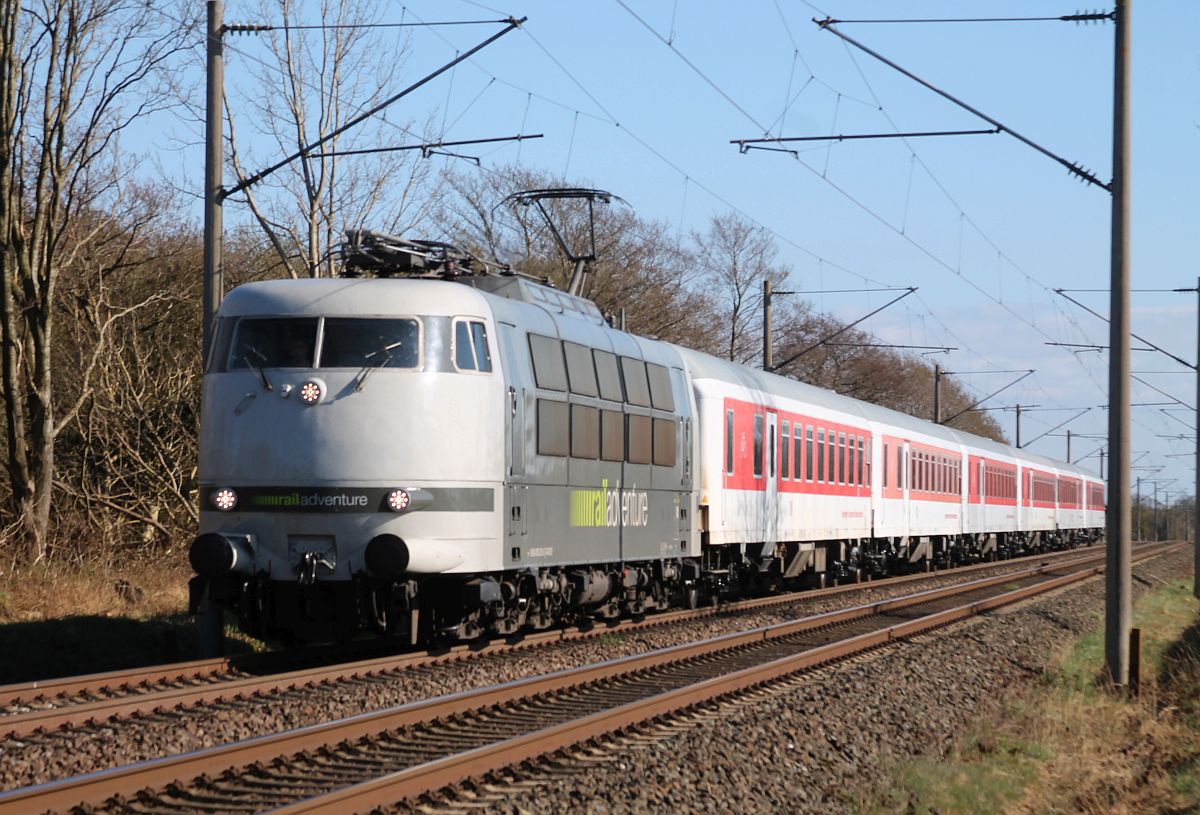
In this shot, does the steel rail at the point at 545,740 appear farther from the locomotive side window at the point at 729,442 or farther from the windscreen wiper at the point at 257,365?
the locomotive side window at the point at 729,442

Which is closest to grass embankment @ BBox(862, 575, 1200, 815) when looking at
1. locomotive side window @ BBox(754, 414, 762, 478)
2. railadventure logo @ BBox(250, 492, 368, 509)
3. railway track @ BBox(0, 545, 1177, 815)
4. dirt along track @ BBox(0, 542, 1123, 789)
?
railway track @ BBox(0, 545, 1177, 815)

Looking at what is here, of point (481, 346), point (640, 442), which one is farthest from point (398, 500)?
point (640, 442)

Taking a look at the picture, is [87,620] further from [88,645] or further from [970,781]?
[970,781]

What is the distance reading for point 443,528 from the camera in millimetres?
13234

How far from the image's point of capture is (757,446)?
23125mm

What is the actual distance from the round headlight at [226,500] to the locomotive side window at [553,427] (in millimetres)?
Result: 3040

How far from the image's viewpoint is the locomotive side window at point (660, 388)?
60.4ft

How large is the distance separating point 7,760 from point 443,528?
16.3ft

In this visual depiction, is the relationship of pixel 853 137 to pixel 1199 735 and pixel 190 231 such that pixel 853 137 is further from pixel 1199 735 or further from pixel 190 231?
pixel 190 231

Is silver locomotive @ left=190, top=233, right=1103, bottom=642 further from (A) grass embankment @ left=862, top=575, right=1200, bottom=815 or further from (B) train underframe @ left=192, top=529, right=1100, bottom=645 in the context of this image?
(A) grass embankment @ left=862, top=575, right=1200, bottom=815

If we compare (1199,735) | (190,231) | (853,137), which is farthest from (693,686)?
(190,231)

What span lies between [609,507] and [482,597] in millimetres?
3408

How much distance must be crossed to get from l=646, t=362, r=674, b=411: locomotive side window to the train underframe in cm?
195

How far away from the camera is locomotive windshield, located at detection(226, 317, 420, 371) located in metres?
13.4
